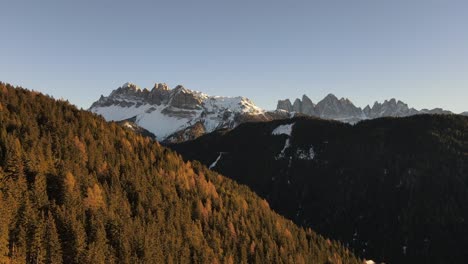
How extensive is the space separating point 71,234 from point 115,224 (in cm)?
1979

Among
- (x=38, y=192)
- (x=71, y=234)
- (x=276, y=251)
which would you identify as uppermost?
(x=38, y=192)

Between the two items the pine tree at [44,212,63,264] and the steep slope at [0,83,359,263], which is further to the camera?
the steep slope at [0,83,359,263]

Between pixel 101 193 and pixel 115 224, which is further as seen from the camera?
pixel 101 193

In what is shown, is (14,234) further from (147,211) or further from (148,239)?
(147,211)

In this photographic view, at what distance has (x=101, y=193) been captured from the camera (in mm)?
163250

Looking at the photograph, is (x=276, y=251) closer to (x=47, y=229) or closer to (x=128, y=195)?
(x=128, y=195)

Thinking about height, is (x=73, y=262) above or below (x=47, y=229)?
below

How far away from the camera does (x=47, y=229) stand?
124 metres

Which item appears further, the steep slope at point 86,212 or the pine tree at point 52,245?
the steep slope at point 86,212

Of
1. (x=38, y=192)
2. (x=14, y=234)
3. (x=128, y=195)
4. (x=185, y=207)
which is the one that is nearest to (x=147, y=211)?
(x=128, y=195)

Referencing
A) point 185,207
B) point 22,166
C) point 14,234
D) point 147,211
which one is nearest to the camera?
point 14,234

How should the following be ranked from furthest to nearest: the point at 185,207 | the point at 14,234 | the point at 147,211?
the point at 185,207, the point at 147,211, the point at 14,234

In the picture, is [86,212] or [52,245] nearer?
[52,245]

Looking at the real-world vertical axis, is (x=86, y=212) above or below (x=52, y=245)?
above
